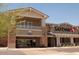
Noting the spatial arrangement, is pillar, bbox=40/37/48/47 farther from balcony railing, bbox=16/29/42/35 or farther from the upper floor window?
the upper floor window

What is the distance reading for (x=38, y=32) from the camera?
31.5ft

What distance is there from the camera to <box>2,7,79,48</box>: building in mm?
8955

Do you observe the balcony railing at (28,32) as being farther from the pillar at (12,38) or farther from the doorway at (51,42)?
the doorway at (51,42)

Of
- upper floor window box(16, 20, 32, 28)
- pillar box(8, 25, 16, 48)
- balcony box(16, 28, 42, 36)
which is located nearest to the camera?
pillar box(8, 25, 16, 48)

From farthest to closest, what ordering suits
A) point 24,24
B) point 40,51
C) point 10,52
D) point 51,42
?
1. point 51,42
2. point 24,24
3. point 40,51
4. point 10,52

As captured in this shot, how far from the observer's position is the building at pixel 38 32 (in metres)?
8.95

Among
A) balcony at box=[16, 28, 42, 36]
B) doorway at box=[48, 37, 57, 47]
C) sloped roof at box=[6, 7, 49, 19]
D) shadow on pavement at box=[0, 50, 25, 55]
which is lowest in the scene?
shadow on pavement at box=[0, 50, 25, 55]

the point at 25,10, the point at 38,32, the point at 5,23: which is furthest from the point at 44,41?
the point at 5,23

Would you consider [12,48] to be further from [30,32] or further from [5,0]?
[5,0]

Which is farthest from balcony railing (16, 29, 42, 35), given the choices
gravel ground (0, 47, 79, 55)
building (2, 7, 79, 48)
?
gravel ground (0, 47, 79, 55)

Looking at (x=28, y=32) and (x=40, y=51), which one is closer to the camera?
(x=40, y=51)

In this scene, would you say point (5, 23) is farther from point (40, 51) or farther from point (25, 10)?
point (40, 51)

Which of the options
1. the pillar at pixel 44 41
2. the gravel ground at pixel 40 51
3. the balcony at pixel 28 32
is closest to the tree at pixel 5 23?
the gravel ground at pixel 40 51
